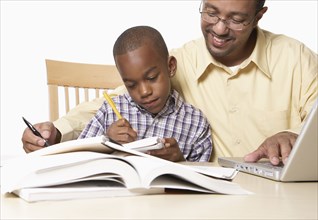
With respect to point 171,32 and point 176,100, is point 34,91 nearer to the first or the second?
point 171,32

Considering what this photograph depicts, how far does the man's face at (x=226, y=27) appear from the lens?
173 cm

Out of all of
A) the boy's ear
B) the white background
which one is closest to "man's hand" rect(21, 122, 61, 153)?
the boy's ear

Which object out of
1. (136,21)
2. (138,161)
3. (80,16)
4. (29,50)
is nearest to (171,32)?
(136,21)

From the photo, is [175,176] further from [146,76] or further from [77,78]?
[77,78]

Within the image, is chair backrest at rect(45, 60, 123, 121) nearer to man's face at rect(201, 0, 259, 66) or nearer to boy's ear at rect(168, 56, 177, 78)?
boy's ear at rect(168, 56, 177, 78)

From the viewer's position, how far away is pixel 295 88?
72.6 inches

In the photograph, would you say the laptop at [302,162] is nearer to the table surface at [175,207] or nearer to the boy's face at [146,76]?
the table surface at [175,207]

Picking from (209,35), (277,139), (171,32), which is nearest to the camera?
(277,139)

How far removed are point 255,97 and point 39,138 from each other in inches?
28.6

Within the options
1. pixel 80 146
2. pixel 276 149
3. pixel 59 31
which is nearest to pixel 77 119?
pixel 276 149

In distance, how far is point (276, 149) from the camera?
4.05 feet

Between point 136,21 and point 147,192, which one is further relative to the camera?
point 136,21

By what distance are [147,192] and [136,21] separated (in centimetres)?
238

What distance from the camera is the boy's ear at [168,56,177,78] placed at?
1816 mm
